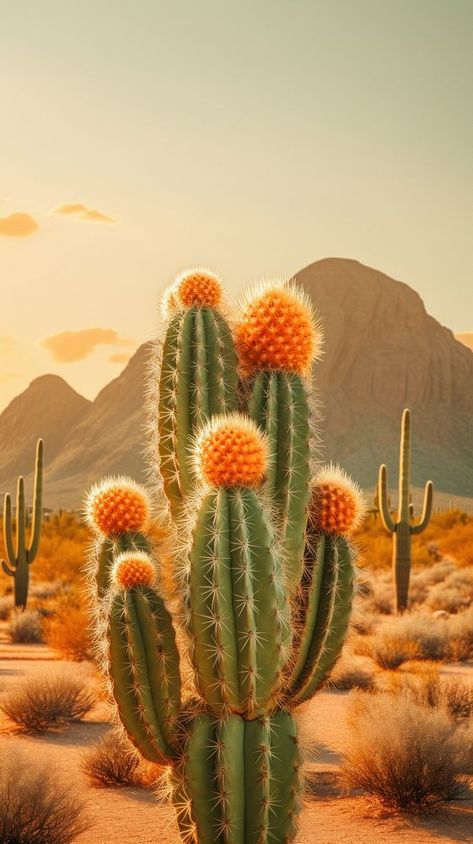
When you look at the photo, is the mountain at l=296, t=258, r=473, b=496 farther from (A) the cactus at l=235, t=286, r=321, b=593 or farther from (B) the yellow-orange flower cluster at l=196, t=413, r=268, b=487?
(B) the yellow-orange flower cluster at l=196, t=413, r=268, b=487

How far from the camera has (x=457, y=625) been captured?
21.2 metres

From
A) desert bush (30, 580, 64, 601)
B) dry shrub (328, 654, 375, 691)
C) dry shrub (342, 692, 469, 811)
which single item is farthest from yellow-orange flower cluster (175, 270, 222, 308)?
desert bush (30, 580, 64, 601)

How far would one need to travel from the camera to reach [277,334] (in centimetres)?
771

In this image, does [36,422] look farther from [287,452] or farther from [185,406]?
[287,452]

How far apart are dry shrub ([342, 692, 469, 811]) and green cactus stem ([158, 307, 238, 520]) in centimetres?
413

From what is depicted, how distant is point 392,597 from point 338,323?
99.9 m

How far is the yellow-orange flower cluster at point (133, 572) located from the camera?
7.27 m

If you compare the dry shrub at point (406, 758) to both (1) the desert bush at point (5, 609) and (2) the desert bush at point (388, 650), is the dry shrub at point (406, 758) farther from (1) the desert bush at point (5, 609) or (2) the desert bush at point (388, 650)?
(1) the desert bush at point (5, 609)

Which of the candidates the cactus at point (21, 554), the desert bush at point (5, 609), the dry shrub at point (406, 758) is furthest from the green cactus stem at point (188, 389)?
the desert bush at point (5, 609)

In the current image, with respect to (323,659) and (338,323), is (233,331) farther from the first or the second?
(338,323)

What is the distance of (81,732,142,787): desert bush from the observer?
10.8 m

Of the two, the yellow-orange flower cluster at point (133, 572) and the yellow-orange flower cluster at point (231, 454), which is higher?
the yellow-orange flower cluster at point (231, 454)

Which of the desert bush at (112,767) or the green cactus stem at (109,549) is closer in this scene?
the green cactus stem at (109,549)

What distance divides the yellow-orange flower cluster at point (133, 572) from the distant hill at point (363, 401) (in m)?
86.3
